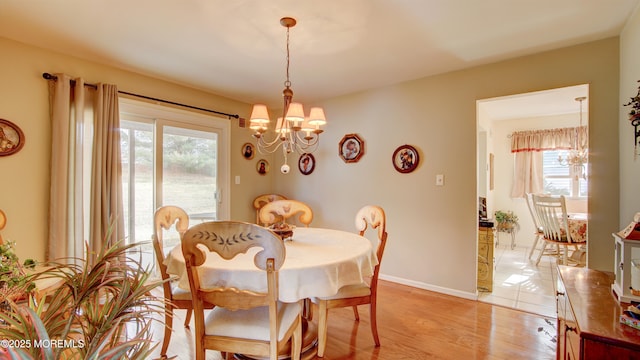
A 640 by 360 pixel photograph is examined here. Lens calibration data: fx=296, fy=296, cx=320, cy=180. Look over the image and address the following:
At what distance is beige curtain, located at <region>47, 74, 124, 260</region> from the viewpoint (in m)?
2.50

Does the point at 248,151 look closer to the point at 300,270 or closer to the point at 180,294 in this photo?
the point at 180,294

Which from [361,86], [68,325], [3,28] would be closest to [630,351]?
[68,325]

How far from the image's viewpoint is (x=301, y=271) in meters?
1.52

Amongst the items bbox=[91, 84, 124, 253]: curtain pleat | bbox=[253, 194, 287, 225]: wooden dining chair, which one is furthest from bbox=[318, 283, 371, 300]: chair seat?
bbox=[253, 194, 287, 225]: wooden dining chair

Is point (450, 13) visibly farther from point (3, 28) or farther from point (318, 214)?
point (3, 28)

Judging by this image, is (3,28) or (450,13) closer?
(450,13)

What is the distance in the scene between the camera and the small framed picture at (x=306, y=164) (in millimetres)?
4262

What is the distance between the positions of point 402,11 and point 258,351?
7.20ft

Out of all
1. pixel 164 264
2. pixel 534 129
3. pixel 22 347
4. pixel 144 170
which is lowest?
pixel 164 264

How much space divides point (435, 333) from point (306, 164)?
2.70 meters

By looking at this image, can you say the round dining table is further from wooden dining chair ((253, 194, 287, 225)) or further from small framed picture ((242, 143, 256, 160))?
small framed picture ((242, 143, 256, 160))

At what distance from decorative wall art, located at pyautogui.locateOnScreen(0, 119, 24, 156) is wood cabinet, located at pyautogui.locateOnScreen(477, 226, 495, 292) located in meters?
4.41

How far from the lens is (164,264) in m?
1.85

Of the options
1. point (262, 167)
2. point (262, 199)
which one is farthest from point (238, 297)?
point (262, 167)
